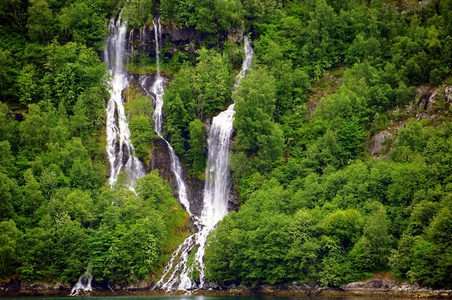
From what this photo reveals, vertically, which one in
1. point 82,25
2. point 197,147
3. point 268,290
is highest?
point 82,25

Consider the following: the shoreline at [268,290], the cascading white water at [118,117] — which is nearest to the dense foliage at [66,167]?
the shoreline at [268,290]

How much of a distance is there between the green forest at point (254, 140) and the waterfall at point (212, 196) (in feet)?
7.13

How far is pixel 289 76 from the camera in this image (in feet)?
361

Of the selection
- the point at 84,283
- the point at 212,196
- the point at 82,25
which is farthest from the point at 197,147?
the point at 82,25

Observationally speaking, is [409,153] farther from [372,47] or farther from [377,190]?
[372,47]

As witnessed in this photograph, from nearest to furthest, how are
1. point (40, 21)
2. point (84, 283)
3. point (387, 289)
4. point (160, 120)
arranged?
1. point (387, 289)
2. point (84, 283)
3. point (160, 120)
4. point (40, 21)

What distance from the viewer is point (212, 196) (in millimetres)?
103875

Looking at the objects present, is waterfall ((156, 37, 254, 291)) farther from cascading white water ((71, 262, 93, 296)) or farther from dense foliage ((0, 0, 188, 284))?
cascading white water ((71, 262, 93, 296))

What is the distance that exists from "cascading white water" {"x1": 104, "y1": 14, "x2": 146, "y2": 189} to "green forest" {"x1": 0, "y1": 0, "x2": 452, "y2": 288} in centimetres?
171

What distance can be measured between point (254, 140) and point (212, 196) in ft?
42.7

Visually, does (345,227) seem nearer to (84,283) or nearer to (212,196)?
(212,196)

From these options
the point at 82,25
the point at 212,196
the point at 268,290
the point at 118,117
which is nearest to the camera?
the point at 268,290

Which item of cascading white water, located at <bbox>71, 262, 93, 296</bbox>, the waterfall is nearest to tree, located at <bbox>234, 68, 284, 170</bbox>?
the waterfall

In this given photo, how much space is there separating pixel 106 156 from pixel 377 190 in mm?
48926
